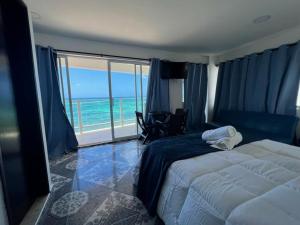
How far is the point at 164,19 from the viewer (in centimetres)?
242

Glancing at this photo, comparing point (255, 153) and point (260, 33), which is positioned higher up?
point (260, 33)

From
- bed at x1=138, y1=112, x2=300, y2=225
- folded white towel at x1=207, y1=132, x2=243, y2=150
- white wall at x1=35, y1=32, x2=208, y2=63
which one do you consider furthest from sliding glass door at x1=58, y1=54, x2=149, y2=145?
folded white towel at x1=207, y1=132, x2=243, y2=150

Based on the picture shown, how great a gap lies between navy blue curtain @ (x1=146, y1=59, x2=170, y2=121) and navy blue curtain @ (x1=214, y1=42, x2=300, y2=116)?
154cm

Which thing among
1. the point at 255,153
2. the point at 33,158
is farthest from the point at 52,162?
the point at 255,153

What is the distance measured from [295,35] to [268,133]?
184 cm

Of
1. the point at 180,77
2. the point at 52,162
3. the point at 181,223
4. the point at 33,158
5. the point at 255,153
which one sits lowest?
the point at 52,162

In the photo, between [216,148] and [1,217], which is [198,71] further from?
[1,217]

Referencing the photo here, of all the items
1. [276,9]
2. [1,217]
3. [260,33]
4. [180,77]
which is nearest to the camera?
[1,217]

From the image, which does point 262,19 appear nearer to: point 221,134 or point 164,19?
point 164,19

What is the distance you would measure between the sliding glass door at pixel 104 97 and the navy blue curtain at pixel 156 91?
0.33m

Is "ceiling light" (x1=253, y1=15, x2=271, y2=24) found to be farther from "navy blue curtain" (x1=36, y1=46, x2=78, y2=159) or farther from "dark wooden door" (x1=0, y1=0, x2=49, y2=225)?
"navy blue curtain" (x1=36, y1=46, x2=78, y2=159)

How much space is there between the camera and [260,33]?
9.98 feet

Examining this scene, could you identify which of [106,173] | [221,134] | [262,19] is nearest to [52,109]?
[106,173]

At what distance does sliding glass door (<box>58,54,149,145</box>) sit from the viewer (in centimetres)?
420
